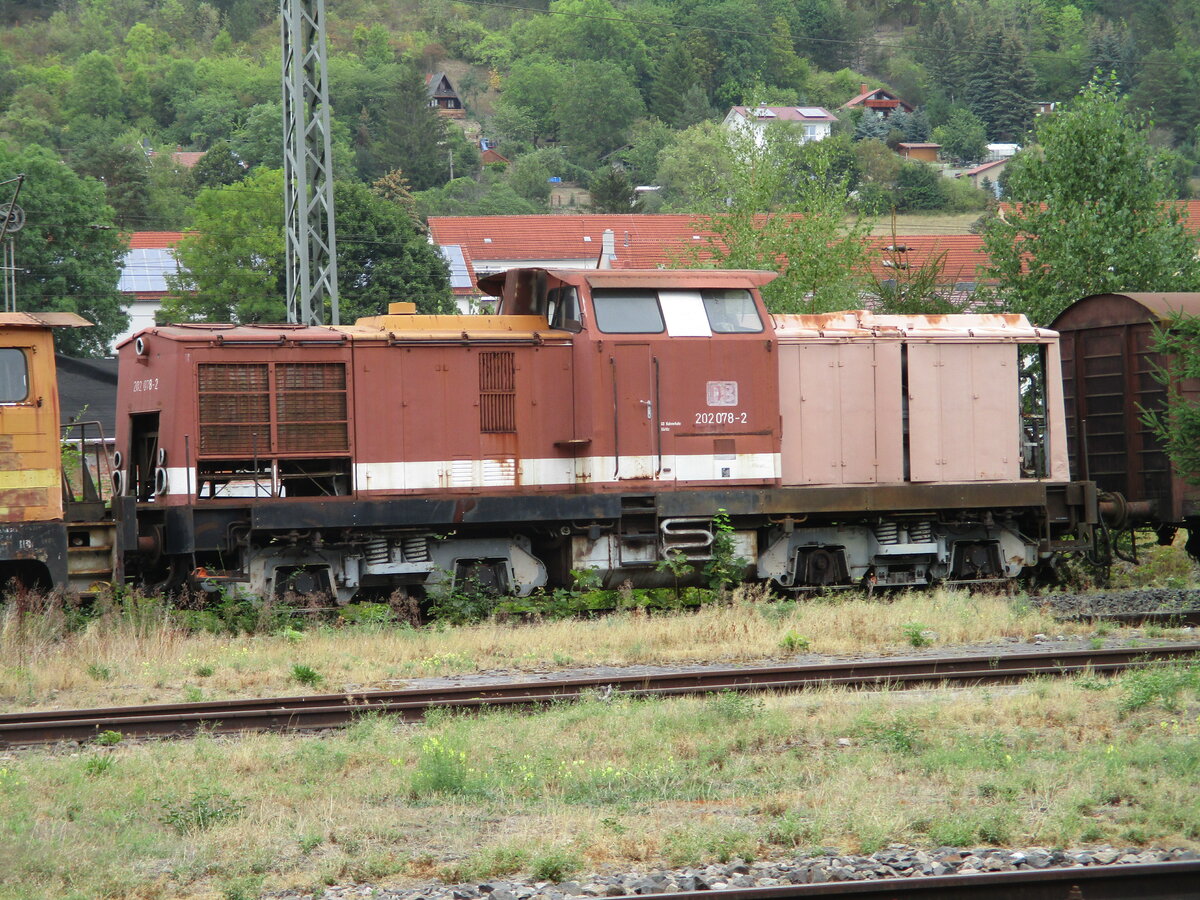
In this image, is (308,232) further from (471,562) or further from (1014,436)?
(1014,436)

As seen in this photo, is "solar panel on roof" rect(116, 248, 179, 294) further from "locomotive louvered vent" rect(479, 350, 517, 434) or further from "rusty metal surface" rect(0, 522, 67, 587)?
"rusty metal surface" rect(0, 522, 67, 587)

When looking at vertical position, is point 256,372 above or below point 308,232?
below

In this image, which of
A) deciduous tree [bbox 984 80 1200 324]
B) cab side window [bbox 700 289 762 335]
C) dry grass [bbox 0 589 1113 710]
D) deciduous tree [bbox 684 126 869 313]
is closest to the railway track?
dry grass [bbox 0 589 1113 710]

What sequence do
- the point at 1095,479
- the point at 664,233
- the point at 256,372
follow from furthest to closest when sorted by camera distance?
the point at 664,233 → the point at 1095,479 → the point at 256,372

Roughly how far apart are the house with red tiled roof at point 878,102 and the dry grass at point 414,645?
143 metres

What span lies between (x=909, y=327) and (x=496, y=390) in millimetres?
5388

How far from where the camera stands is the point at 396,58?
538 ft

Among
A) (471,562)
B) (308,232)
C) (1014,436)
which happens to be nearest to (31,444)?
(471,562)

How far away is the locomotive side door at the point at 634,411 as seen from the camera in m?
15.0

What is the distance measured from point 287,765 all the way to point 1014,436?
37.2 ft

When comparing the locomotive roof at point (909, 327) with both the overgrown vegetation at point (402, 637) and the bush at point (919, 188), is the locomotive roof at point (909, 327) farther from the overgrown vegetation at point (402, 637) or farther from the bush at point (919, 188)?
the bush at point (919, 188)

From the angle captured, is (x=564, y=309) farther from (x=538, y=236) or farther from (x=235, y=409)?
(x=538, y=236)

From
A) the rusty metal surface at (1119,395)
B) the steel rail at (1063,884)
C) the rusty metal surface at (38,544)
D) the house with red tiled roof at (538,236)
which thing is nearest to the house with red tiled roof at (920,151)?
the house with red tiled roof at (538,236)

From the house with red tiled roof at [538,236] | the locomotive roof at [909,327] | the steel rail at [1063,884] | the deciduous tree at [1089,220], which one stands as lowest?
the steel rail at [1063,884]
